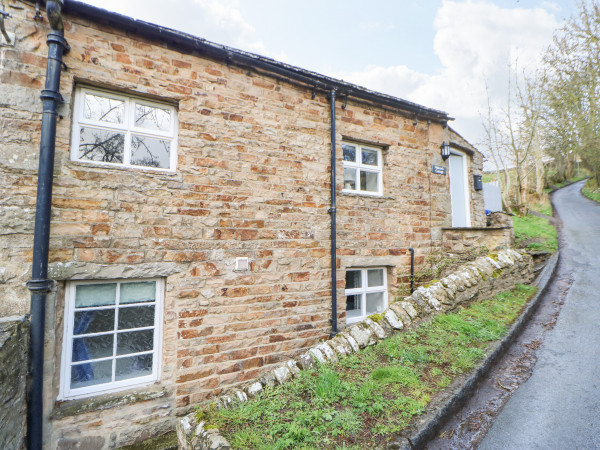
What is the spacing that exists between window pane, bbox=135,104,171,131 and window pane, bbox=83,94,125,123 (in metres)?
0.20

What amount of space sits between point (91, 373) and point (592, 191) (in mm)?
29468

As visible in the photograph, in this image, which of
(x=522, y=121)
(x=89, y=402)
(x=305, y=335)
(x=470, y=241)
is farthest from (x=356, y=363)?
(x=522, y=121)

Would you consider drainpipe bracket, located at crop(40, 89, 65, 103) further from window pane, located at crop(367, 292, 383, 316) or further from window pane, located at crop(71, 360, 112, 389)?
window pane, located at crop(367, 292, 383, 316)

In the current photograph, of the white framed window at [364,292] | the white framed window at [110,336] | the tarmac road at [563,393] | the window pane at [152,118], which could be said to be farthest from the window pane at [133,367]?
the tarmac road at [563,393]

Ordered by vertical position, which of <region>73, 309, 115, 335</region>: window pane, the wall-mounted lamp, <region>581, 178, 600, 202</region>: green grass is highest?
<region>581, 178, 600, 202</region>: green grass

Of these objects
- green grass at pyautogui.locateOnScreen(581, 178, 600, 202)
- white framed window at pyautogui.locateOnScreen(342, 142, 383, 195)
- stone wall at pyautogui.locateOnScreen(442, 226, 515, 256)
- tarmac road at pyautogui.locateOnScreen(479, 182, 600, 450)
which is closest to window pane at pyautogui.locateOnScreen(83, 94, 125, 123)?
white framed window at pyautogui.locateOnScreen(342, 142, 383, 195)

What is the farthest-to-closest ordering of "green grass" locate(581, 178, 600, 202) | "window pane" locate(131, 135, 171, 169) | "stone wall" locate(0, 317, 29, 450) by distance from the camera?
"green grass" locate(581, 178, 600, 202)
"window pane" locate(131, 135, 171, 169)
"stone wall" locate(0, 317, 29, 450)

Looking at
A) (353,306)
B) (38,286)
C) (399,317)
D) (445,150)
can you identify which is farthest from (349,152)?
(38,286)

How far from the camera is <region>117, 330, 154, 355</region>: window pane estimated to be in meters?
4.04

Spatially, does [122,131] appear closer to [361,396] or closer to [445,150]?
[361,396]

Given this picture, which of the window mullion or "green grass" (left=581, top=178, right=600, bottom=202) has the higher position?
"green grass" (left=581, top=178, right=600, bottom=202)

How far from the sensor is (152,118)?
14.4 ft

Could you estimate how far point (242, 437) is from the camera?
2.64m

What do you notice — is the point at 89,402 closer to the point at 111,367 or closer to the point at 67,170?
the point at 111,367
